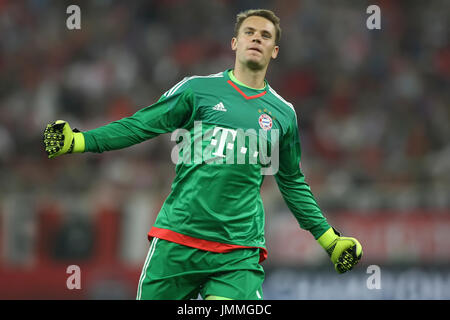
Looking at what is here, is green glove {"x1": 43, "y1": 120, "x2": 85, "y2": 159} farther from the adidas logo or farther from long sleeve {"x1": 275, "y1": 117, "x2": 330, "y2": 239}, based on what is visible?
long sleeve {"x1": 275, "y1": 117, "x2": 330, "y2": 239}

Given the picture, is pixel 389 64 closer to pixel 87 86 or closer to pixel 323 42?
pixel 323 42

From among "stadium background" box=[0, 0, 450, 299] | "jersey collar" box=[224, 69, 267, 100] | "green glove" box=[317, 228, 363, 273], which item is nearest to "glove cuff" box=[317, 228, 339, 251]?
"green glove" box=[317, 228, 363, 273]

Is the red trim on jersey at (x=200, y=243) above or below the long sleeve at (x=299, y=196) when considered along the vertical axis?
below

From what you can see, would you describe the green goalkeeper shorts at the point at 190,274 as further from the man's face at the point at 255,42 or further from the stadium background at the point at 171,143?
the stadium background at the point at 171,143

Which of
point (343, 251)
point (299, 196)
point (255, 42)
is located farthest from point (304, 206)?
point (255, 42)

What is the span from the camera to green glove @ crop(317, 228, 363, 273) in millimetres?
4441

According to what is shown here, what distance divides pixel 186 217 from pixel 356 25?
8.92 m

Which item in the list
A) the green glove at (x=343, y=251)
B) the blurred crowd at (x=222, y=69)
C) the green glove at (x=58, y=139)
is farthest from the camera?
the blurred crowd at (x=222, y=69)

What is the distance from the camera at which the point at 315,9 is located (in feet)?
40.6

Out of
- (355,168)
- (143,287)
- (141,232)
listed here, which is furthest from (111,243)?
(143,287)

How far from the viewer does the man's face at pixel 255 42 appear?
4328 millimetres

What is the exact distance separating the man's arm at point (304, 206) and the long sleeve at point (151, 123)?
68 cm

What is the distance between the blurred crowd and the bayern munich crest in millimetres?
4036

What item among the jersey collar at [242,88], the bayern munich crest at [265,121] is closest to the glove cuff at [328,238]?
the bayern munich crest at [265,121]
